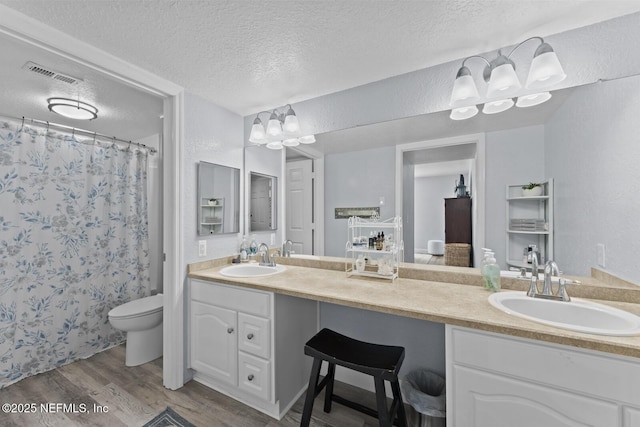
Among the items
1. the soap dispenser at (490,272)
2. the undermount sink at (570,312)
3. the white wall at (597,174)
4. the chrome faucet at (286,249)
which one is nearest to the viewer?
the undermount sink at (570,312)

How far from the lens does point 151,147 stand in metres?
2.82

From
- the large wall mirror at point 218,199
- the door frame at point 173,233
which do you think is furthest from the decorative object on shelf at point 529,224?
the door frame at point 173,233

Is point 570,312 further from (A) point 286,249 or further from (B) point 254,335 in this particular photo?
(A) point 286,249

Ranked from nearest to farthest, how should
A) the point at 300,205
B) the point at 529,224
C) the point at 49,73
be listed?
the point at 529,224 → the point at 49,73 → the point at 300,205

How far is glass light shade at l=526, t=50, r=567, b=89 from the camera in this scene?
3.82 feet

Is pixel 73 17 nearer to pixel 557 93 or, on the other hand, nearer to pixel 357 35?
pixel 357 35

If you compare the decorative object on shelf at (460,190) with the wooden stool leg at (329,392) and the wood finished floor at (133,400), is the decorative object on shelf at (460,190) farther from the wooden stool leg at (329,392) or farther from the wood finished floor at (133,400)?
the wood finished floor at (133,400)

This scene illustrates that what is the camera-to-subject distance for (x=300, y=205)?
2068 millimetres

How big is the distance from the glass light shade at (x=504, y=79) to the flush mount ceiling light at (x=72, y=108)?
2.84 meters

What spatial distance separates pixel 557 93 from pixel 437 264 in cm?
107

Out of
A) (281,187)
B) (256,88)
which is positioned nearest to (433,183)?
(281,187)

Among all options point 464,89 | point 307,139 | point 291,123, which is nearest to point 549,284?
point 464,89

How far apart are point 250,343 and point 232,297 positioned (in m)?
0.30

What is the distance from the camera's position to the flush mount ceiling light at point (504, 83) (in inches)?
46.4
